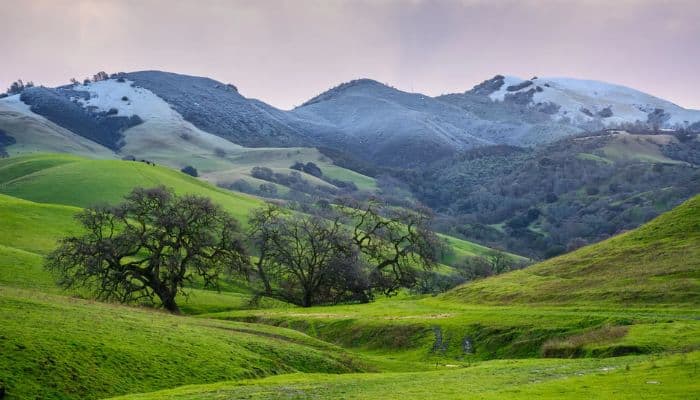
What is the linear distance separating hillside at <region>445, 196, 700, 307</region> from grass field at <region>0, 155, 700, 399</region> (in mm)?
201

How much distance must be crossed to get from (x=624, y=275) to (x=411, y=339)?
2107 centimetres

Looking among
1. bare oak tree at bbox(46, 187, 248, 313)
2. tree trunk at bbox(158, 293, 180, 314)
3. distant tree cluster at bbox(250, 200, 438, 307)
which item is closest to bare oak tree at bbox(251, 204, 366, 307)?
distant tree cluster at bbox(250, 200, 438, 307)

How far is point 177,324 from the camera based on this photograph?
47188mm

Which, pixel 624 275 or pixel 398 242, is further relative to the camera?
pixel 398 242

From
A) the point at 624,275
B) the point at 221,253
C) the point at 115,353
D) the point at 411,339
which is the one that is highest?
the point at 624,275

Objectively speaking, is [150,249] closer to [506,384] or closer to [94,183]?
[506,384]

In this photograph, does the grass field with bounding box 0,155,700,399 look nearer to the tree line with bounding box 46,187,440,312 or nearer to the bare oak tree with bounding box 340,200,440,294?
the tree line with bounding box 46,187,440,312

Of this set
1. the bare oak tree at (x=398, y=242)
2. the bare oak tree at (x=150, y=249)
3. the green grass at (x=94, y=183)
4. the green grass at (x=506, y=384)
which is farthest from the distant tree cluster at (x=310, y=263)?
the green grass at (x=506, y=384)

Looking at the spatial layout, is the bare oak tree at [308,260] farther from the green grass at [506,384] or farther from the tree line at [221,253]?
the green grass at [506,384]

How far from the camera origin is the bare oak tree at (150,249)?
74.9 m

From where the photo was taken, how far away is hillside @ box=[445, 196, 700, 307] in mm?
54719

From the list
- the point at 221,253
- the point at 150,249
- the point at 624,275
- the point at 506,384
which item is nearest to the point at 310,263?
the point at 221,253

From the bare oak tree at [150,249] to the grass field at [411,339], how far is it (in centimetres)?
465

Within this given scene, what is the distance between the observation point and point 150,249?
77.6 meters
